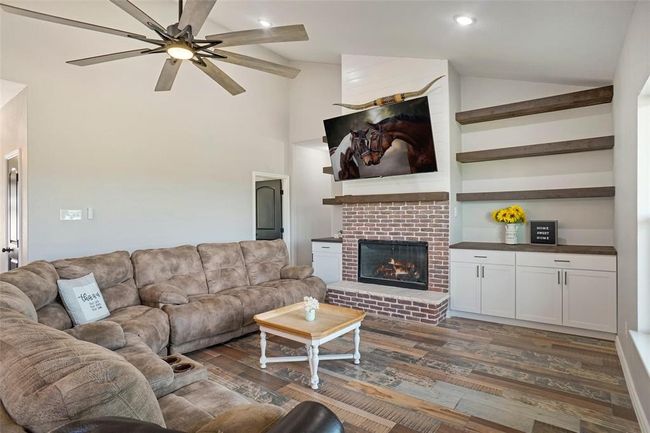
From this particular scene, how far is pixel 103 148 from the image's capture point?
4.32 meters

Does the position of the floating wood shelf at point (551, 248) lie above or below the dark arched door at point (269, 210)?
below

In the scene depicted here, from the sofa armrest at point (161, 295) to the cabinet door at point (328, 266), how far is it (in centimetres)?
256

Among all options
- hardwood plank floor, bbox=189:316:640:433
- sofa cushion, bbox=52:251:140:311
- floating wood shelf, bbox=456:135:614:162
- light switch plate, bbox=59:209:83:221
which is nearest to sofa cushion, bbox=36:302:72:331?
sofa cushion, bbox=52:251:140:311

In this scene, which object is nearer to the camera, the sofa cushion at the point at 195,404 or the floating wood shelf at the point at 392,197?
the sofa cushion at the point at 195,404

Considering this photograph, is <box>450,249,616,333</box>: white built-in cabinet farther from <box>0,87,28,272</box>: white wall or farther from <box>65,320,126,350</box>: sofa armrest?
<box>0,87,28,272</box>: white wall

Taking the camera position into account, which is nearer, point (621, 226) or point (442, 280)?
point (621, 226)

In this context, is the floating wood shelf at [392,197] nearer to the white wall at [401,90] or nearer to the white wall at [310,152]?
the white wall at [401,90]

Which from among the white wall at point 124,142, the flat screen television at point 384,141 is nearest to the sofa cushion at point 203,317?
the white wall at point 124,142

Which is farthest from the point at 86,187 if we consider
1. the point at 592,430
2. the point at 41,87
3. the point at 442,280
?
the point at 592,430

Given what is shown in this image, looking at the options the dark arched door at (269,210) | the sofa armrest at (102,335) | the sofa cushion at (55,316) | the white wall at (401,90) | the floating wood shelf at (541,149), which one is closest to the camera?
the sofa armrest at (102,335)

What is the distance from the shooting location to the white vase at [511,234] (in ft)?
14.8

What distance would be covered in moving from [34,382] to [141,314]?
255 cm

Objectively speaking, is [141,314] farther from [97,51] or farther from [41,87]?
[97,51]

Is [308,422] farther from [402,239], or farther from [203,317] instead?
[402,239]
